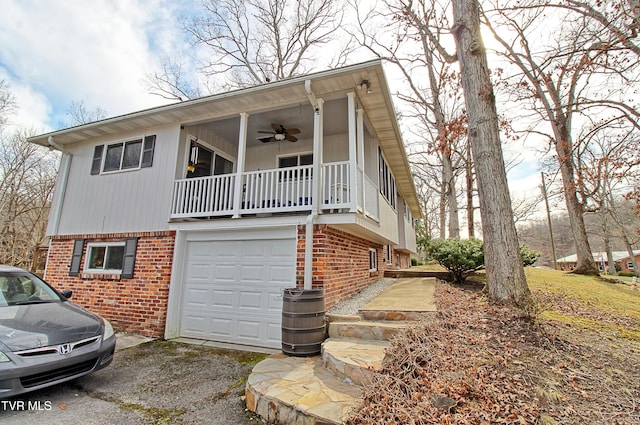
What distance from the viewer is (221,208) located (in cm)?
637

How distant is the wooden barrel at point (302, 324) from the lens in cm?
439

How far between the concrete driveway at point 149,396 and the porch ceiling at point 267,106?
5.29 meters

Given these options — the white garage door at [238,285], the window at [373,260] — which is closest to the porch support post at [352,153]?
the white garage door at [238,285]

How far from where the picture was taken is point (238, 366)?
470 cm

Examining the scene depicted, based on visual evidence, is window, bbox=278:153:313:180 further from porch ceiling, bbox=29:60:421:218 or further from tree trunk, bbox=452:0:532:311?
tree trunk, bbox=452:0:532:311

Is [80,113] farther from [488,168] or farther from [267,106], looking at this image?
[488,168]

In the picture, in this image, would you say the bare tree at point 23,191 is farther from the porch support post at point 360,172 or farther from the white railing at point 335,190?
the porch support post at point 360,172

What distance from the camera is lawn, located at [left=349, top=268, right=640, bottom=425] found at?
243 centimetres

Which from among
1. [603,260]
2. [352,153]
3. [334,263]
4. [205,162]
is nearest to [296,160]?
[205,162]

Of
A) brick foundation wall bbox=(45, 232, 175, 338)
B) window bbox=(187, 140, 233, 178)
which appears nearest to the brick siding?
brick foundation wall bbox=(45, 232, 175, 338)

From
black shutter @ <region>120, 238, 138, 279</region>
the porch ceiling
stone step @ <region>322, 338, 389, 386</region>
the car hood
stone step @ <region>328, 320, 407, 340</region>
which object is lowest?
stone step @ <region>322, 338, 389, 386</region>

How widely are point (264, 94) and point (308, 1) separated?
1388cm

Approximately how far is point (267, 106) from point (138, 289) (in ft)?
17.2

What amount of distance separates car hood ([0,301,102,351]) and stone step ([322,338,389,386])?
10.7 ft
